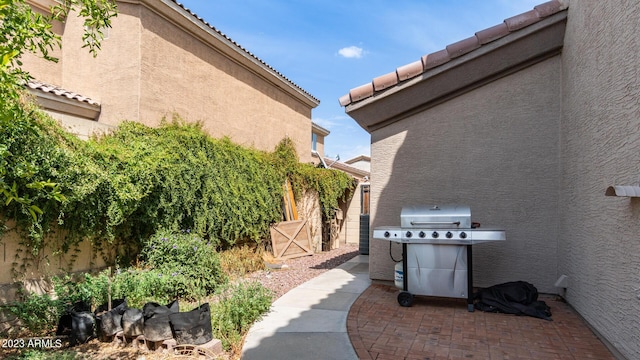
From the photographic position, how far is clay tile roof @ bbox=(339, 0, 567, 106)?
6.41 metres

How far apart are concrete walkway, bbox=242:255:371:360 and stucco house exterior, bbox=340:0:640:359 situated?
146 centimetres

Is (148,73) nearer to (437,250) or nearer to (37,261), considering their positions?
(37,261)

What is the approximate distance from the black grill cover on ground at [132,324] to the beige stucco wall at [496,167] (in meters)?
4.98

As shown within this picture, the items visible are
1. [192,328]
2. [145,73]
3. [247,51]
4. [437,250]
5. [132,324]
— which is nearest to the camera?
[192,328]

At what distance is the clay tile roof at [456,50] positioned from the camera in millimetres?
6410

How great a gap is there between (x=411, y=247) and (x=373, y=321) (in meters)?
1.56

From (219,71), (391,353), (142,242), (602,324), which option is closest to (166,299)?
(142,242)

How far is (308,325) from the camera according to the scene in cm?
513

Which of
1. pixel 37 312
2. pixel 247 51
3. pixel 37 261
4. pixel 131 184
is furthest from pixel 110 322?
pixel 247 51

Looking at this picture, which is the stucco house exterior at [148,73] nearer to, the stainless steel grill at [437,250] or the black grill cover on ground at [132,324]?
the black grill cover on ground at [132,324]

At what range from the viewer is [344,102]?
7719 millimetres

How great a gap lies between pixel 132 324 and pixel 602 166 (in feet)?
22.7

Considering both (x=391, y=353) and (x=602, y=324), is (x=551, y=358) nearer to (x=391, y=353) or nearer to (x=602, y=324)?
(x=602, y=324)

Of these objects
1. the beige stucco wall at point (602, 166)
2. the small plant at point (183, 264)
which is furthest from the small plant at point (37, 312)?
the beige stucco wall at point (602, 166)
